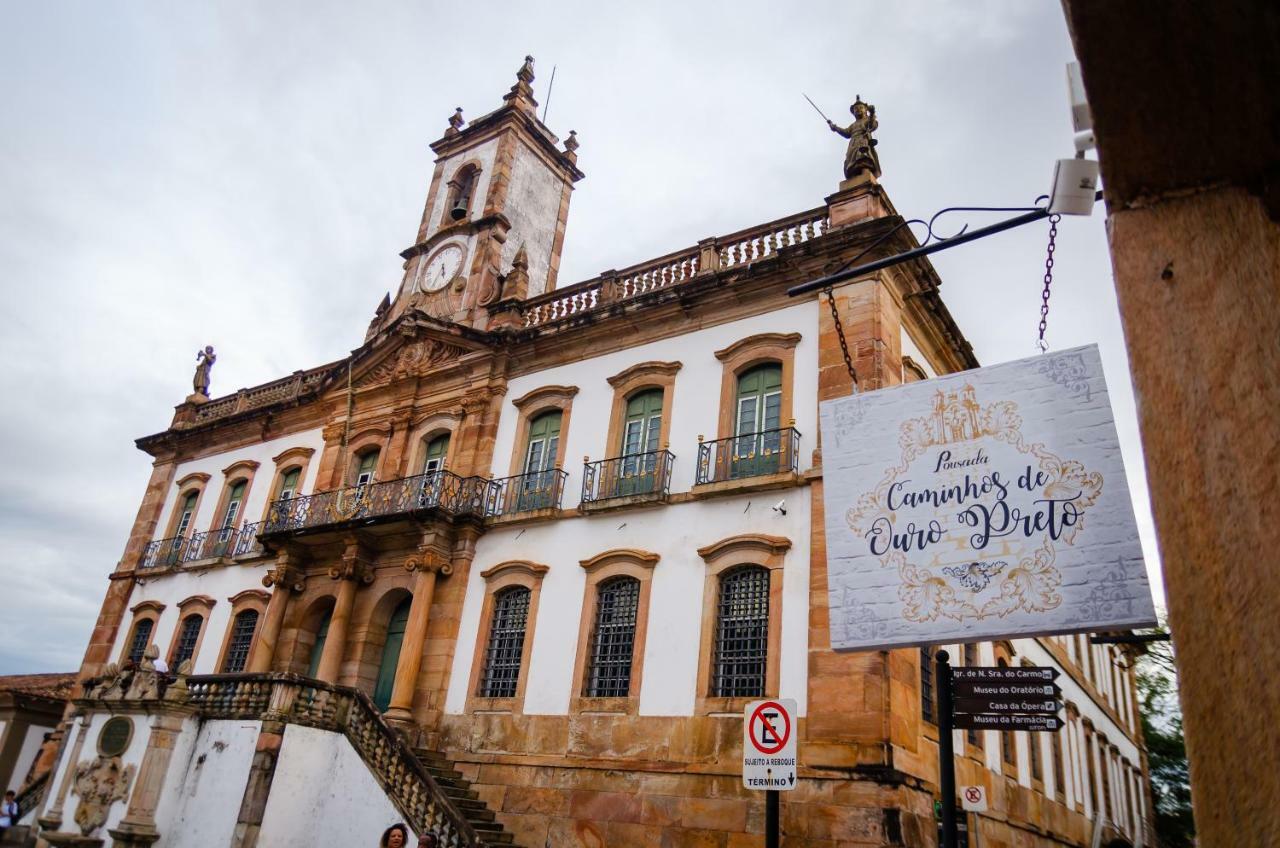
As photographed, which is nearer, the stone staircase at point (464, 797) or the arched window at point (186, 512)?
the stone staircase at point (464, 797)

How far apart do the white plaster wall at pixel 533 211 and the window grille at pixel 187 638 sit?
11.7 m

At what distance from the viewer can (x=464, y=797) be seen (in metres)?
14.3

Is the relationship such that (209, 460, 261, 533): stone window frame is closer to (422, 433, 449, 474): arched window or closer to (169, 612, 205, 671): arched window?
(169, 612, 205, 671): arched window

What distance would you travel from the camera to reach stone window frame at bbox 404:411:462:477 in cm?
1898

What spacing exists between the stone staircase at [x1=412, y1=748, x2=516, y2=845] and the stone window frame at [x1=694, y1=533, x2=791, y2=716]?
359 cm

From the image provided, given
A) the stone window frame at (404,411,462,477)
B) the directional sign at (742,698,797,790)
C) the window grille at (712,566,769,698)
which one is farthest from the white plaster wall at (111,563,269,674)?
the directional sign at (742,698,797,790)

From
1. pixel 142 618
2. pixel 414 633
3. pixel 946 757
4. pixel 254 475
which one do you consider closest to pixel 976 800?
pixel 946 757

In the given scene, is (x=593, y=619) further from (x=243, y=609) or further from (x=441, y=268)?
(x=441, y=268)

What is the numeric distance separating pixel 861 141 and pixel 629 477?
7221 millimetres

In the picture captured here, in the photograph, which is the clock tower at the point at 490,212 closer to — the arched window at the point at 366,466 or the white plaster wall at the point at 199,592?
the arched window at the point at 366,466

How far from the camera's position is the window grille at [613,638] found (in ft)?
47.9

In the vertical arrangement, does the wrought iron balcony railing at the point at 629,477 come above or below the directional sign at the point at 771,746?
above

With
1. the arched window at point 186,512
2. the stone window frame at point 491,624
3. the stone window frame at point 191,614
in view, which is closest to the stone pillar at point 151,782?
the stone window frame at point 491,624

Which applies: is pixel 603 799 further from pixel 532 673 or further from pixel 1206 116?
pixel 1206 116
